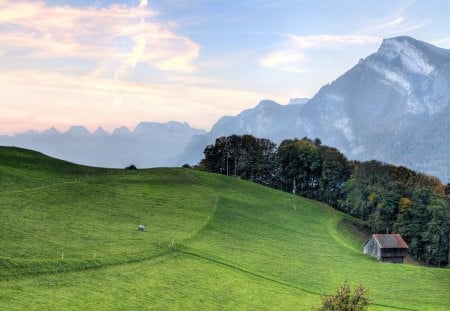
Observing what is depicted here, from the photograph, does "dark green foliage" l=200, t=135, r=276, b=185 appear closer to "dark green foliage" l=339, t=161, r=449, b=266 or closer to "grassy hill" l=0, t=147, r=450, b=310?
"dark green foliage" l=339, t=161, r=449, b=266

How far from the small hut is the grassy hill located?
260 inches

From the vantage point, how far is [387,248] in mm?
102625

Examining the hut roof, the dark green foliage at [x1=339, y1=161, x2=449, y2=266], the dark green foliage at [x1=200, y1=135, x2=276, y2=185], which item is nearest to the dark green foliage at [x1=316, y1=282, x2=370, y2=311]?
the hut roof

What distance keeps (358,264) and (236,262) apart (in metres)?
28.5

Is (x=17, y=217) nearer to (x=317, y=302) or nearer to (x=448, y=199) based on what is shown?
(x=317, y=302)

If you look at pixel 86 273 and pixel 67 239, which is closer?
pixel 86 273

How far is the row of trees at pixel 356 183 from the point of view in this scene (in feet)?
388

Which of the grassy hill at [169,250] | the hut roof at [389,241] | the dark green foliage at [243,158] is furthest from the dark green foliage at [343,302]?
the dark green foliage at [243,158]

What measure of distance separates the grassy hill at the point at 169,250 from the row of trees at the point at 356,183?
40.8ft

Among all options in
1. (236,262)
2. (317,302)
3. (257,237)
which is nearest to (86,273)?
(236,262)

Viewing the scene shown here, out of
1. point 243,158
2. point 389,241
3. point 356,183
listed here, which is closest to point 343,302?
point 389,241

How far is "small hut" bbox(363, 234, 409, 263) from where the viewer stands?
102688 millimetres

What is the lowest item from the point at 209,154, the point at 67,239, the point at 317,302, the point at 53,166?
the point at 317,302

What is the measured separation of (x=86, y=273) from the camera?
5688 cm
